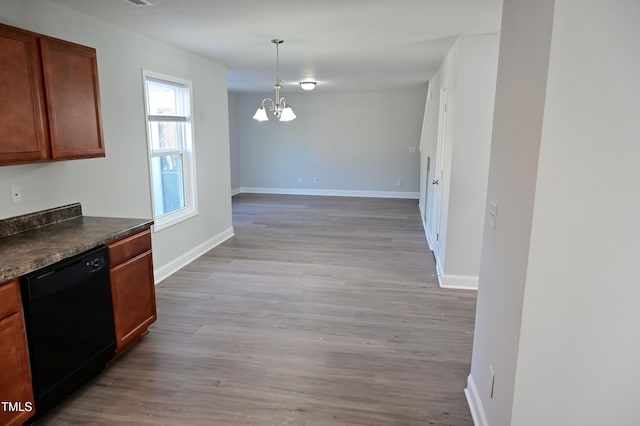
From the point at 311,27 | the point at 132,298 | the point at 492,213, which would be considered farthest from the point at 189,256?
the point at 492,213

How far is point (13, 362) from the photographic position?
198cm

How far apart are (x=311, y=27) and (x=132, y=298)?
2599 millimetres

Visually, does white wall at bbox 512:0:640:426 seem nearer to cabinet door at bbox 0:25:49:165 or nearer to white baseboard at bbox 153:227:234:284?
cabinet door at bbox 0:25:49:165

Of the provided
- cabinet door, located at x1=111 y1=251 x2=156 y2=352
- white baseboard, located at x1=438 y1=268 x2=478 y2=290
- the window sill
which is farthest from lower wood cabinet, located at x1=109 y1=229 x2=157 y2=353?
white baseboard, located at x1=438 y1=268 x2=478 y2=290

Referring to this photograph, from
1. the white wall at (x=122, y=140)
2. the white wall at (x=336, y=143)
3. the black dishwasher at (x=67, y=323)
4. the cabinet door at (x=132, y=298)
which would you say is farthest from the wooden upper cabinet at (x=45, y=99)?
the white wall at (x=336, y=143)

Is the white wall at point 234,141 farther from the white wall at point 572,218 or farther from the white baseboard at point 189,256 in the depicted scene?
the white wall at point 572,218

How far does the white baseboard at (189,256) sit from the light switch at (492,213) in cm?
328

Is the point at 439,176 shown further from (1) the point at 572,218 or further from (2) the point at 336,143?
→ (2) the point at 336,143

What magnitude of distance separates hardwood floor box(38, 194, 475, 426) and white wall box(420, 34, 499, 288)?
1.17 ft

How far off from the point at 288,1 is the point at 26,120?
1804 millimetres

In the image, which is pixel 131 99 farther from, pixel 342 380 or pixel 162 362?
pixel 342 380

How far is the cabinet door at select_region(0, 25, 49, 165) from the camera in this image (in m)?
2.22

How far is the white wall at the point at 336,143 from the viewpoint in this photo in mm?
9438

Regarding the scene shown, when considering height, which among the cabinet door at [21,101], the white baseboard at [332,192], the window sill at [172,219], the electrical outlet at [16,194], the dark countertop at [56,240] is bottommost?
the white baseboard at [332,192]
